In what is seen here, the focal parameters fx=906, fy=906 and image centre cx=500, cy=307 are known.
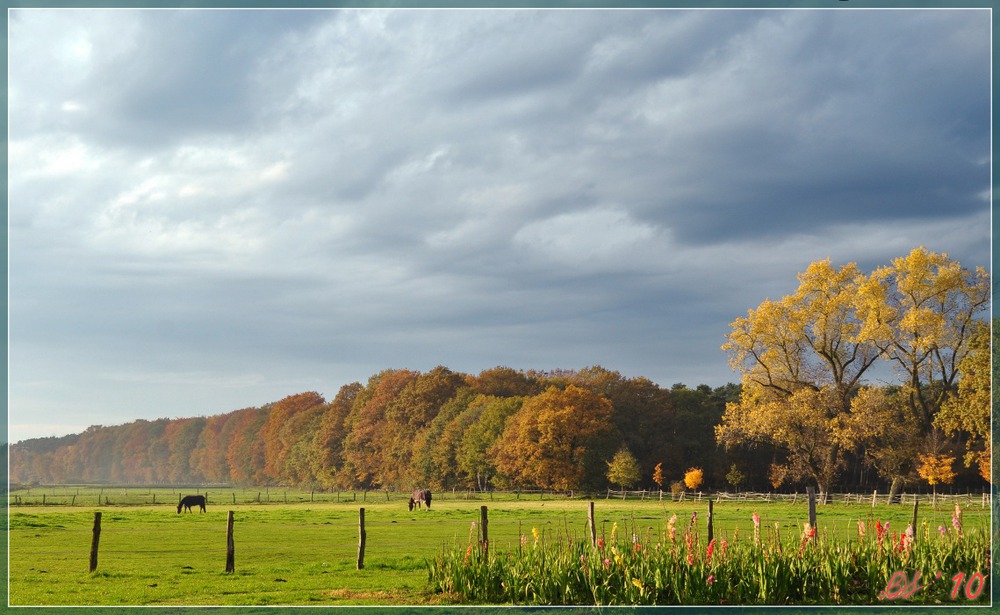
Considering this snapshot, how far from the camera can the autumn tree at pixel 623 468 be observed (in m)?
45.8

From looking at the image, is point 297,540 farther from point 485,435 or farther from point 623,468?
point 623,468

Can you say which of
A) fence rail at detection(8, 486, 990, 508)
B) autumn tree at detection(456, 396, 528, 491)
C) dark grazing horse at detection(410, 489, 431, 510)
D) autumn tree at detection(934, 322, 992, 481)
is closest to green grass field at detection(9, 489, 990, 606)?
fence rail at detection(8, 486, 990, 508)

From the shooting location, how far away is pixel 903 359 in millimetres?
36781

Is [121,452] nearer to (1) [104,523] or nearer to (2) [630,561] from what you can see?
(1) [104,523]

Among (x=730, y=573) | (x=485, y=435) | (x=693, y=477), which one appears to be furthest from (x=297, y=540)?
(x=693, y=477)

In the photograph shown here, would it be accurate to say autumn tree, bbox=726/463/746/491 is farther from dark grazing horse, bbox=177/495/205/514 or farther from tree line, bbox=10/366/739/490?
dark grazing horse, bbox=177/495/205/514

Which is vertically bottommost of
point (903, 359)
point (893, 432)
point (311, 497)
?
point (311, 497)

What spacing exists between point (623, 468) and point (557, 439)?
3866 millimetres

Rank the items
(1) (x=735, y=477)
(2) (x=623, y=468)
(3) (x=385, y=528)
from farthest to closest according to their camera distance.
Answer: (1) (x=735, y=477) < (2) (x=623, y=468) < (3) (x=385, y=528)

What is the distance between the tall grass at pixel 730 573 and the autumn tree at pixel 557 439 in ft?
92.7

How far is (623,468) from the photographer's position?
150 feet

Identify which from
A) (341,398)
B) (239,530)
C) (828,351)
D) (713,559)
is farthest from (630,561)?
(341,398)

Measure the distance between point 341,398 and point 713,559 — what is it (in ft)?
141

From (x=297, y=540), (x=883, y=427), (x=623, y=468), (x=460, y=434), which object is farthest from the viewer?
(x=460, y=434)
